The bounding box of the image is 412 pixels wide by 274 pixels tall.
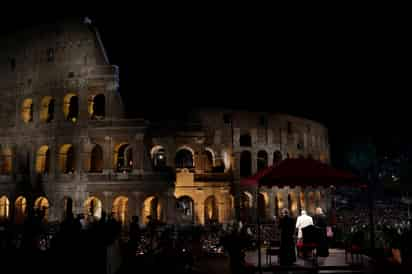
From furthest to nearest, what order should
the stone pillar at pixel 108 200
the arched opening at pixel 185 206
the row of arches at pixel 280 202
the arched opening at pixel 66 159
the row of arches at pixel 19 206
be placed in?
the arched opening at pixel 185 206 < the row of arches at pixel 280 202 < the row of arches at pixel 19 206 < the arched opening at pixel 66 159 < the stone pillar at pixel 108 200

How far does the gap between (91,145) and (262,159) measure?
18247 millimetres

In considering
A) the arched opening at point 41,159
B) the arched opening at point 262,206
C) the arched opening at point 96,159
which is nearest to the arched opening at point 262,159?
the arched opening at point 262,206

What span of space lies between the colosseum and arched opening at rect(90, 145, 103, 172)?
0.09 meters

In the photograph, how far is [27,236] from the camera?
13625 millimetres

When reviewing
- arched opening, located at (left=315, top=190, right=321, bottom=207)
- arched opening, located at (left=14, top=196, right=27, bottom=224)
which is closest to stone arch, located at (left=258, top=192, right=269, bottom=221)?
arched opening, located at (left=315, top=190, right=321, bottom=207)

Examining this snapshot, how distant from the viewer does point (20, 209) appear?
115 feet

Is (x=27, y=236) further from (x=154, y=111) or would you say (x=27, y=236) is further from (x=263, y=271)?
(x=154, y=111)

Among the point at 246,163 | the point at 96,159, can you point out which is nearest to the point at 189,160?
the point at 246,163

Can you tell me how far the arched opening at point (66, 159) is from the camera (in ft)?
111

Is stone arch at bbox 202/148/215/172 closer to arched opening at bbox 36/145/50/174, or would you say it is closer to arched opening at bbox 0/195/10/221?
arched opening at bbox 36/145/50/174

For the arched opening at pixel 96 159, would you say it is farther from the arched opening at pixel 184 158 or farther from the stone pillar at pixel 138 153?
the arched opening at pixel 184 158

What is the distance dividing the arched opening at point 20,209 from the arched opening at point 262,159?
2271 cm

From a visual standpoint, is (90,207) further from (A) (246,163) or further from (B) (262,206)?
(B) (262,206)

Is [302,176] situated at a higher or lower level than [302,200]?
higher
